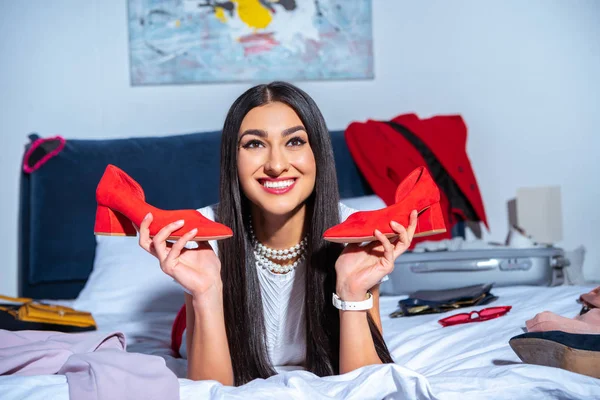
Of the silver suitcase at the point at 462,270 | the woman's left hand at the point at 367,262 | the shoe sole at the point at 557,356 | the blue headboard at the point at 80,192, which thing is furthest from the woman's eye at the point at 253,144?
the blue headboard at the point at 80,192

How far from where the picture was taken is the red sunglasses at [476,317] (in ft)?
6.11

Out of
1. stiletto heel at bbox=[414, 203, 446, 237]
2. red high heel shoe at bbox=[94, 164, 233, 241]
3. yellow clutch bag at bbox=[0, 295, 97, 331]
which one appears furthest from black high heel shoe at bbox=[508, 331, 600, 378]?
yellow clutch bag at bbox=[0, 295, 97, 331]

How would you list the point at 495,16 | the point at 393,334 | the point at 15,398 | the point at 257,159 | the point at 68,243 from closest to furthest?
the point at 15,398, the point at 257,159, the point at 393,334, the point at 68,243, the point at 495,16

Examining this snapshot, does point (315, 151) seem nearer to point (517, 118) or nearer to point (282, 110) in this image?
point (282, 110)

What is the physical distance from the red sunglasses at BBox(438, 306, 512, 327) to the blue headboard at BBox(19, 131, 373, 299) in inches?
50.1

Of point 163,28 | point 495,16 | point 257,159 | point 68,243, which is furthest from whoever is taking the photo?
point 495,16

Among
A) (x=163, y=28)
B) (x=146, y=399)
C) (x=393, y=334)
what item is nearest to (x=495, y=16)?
(x=163, y=28)

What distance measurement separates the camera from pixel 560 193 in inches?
125

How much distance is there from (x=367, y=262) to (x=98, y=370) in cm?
60

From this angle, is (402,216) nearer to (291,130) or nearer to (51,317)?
(291,130)

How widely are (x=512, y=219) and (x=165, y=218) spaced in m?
2.32

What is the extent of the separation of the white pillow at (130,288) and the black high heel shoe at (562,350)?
1371mm

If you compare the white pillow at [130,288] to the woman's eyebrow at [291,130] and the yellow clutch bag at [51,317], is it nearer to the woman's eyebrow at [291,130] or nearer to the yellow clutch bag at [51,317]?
the yellow clutch bag at [51,317]

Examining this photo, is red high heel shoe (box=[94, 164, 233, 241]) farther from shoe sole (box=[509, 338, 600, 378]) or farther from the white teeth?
shoe sole (box=[509, 338, 600, 378])
